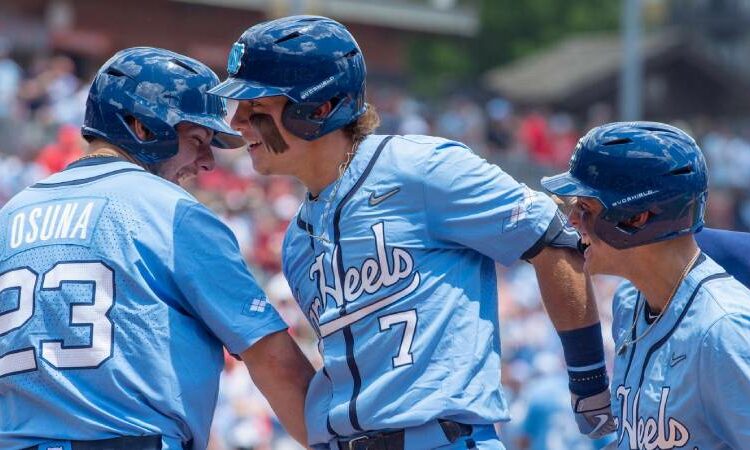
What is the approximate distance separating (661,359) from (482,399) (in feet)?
1.71

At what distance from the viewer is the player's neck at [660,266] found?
373 centimetres

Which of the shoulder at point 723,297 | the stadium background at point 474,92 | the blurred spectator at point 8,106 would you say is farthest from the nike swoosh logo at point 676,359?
the blurred spectator at point 8,106

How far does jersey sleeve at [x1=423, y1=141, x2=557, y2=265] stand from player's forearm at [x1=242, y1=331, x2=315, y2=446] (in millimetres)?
576

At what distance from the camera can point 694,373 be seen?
3.50 metres

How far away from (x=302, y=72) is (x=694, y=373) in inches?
56.1

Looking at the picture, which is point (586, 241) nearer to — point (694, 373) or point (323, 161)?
point (694, 373)

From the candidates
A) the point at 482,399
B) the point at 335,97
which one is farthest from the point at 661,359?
the point at 335,97

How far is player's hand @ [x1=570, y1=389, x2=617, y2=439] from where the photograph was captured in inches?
163

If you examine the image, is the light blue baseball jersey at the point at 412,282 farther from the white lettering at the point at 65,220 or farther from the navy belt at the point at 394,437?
the white lettering at the point at 65,220

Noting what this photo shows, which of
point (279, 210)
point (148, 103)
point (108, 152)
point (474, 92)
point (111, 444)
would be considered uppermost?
point (148, 103)

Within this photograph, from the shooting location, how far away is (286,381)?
4051 mm

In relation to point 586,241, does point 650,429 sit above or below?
below

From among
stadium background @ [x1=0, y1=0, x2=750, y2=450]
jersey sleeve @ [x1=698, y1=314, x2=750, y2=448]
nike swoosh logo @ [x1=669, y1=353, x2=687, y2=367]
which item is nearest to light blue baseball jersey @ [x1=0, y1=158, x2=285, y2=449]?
nike swoosh logo @ [x1=669, y1=353, x2=687, y2=367]

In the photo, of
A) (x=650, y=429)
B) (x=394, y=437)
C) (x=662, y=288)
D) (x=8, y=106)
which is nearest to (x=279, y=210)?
(x=8, y=106)
